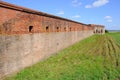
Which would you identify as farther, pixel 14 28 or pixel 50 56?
pixel 50 56

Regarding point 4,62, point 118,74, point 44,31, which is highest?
point 44,31

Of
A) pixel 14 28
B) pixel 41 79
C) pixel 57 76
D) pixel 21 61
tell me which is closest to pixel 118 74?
pixel 57 76

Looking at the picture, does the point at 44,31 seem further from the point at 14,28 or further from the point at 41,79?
the point at 41,79

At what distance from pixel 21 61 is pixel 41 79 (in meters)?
2.02

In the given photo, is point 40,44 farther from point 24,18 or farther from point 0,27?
point 0,27

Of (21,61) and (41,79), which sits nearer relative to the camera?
(41,79)

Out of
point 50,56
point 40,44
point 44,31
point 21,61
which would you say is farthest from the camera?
point 50,56

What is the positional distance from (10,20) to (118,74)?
577cm

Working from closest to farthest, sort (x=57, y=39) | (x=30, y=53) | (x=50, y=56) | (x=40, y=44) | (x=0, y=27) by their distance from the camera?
(x=0, y=27) < (x=30, y=53) < (x=40, y=44) < (x=50, y=56) < (x=57, y=39)

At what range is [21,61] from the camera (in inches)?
384

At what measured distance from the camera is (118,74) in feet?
29.7

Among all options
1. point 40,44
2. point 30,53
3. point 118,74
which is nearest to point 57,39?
point 40,44

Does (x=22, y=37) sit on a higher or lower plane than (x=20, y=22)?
lower

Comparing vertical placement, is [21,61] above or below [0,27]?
below
